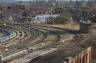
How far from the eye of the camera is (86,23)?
19.9 meters

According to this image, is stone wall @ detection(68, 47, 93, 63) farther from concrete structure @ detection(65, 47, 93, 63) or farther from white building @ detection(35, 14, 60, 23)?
white building @ detection(35, 14, 60, 23)

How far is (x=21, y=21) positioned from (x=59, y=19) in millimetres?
4963

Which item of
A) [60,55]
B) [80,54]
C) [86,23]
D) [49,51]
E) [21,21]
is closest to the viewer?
[80,54]

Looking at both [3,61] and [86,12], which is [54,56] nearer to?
[3,61]

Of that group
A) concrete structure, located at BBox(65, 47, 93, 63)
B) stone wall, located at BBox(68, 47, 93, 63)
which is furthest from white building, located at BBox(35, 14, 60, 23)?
concrete structure, located at BBox(65, 47, 93, 63)

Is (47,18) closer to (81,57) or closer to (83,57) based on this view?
(83,57)

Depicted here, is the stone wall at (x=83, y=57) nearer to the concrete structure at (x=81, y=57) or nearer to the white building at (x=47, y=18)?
the concrete structure at (x=81, y=57)

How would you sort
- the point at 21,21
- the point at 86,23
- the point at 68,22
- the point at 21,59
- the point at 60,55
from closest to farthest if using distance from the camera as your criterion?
the point at 21,59 < the point at 60,55 < the point at 86,23 < the point at 68,22 < the point at 21,21

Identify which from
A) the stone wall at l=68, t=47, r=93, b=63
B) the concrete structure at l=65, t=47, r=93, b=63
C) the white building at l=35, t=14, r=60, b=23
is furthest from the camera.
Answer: the white building at l=35, t=14, r=60, b=23

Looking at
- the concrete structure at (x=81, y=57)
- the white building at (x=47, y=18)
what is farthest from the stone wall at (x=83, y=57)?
the white building at (x=47, y=18)

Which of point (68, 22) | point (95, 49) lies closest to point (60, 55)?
point (95, 49)

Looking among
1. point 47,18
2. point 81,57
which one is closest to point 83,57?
point 81,57

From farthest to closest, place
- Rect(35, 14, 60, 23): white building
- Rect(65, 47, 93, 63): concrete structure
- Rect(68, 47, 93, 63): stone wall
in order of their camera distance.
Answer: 1. Rect(35, 14, 60, 23): white building
2. Rect(68, 47, 93, 63): stone wall
3. Rect(65, 47, 93, 63): concrete structure

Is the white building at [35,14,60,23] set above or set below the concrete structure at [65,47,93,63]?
below
